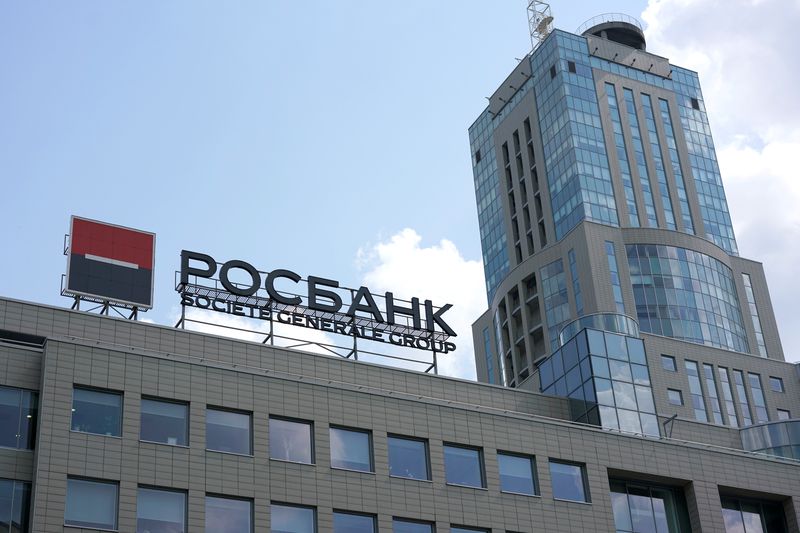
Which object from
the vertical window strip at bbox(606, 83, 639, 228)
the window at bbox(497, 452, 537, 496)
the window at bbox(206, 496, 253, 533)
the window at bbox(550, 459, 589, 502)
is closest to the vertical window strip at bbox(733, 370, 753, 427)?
the vertical window strip at bbox(606, 83, 639, 228)

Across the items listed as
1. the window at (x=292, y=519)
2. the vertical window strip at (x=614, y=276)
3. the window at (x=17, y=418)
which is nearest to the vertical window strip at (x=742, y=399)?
the vertical window strip at (x=614, y=276)

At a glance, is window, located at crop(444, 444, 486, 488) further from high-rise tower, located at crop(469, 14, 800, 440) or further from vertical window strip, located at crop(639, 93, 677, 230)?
vertical window strip, located at crop(639, 93, 677, 230)

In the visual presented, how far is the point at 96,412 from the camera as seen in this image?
172 feet

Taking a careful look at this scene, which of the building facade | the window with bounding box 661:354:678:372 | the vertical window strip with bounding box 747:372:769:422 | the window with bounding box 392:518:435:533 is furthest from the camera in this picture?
the building facade

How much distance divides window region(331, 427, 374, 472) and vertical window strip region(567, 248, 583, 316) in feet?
219

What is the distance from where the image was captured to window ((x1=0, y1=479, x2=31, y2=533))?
48594mm

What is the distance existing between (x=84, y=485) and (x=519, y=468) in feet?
75.1

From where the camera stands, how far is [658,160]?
139 meters

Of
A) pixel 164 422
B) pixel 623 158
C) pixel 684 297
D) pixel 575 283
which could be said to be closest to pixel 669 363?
pixel 684 297

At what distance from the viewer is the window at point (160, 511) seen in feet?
167

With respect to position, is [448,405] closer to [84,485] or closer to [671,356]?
[84,485]

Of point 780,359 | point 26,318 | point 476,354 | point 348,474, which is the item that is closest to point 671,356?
point 780,359

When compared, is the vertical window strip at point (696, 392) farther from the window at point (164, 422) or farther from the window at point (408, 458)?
the window at point (164, 422)

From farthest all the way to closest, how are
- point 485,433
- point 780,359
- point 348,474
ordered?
point 780,359, point 485,433, point 348,474
